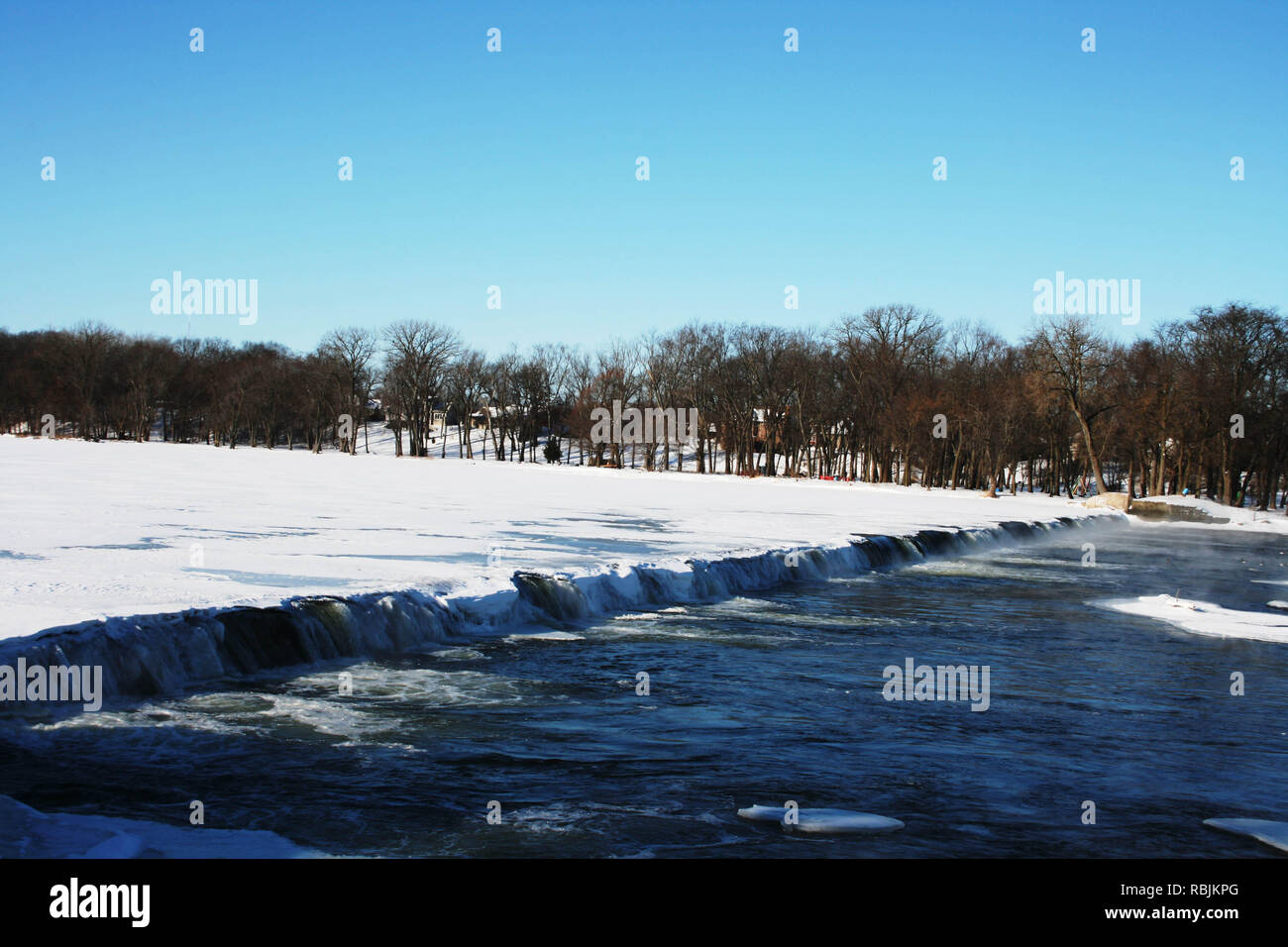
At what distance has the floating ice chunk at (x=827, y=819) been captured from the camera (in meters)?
7.66

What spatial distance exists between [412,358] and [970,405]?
61.7 m

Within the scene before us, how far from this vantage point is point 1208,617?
19.2 meters

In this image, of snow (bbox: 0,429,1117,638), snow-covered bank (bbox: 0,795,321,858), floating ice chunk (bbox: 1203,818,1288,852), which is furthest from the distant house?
floating ice chunk (bbox: 1203,818,1288,852)

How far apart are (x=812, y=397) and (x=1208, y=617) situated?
258 ft

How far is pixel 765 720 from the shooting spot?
10.7m

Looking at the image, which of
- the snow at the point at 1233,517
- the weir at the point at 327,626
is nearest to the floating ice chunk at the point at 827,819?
the weir at the point at 327,626

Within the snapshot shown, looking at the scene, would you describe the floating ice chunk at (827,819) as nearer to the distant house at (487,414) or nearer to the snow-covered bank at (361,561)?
the snow-covered bank at (361,561)

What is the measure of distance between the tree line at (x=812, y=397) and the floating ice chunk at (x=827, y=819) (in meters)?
62.5

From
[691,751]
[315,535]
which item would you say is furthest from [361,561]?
[691,751]

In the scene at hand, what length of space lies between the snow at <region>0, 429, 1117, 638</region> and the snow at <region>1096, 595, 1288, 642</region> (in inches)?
283
